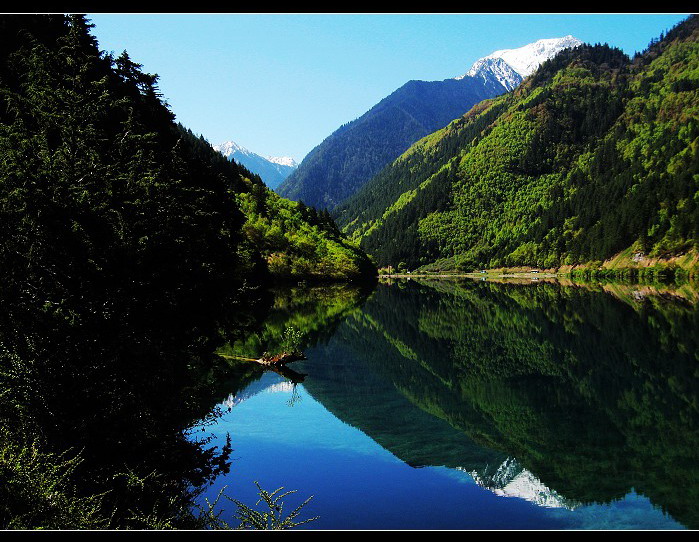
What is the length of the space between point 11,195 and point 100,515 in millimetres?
8516

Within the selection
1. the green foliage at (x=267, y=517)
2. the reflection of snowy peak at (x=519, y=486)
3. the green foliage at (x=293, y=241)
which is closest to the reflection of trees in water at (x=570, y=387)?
the reflection of snowy peak at (x=519, y=486)

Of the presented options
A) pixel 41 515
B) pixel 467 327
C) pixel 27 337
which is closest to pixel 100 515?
pixel 41 515

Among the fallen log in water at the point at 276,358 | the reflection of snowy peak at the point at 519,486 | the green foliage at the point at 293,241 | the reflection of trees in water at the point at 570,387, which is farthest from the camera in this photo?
the green foliage at the point at 293,241

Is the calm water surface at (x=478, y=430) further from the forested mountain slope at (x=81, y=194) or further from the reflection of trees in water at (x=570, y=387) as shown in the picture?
the forested mountain slope at (x=81, y=194)

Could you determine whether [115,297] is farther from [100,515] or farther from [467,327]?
[467,327]

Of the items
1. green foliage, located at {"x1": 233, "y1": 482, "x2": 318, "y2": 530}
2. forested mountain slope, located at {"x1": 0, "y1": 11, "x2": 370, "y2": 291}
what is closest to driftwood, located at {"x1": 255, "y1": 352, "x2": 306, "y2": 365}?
forested mountain slope, located at {"x1": 0, "y1": 11, "x2": 370, "y2": 291}

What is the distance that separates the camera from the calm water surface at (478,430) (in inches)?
730

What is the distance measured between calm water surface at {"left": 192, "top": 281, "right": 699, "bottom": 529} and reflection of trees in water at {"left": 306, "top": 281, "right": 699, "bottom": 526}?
133 mm

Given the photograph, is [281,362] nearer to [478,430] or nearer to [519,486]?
[478,430]

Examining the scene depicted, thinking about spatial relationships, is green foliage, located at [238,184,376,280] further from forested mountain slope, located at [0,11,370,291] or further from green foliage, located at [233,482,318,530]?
green foliage, located at [233,482,318,530]

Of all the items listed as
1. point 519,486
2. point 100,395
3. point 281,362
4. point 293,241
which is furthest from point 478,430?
point 293,241

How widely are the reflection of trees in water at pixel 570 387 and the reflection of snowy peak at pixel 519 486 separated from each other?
0.39 metres

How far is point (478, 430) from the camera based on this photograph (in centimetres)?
2773

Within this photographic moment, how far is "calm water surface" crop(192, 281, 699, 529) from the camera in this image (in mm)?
18547
